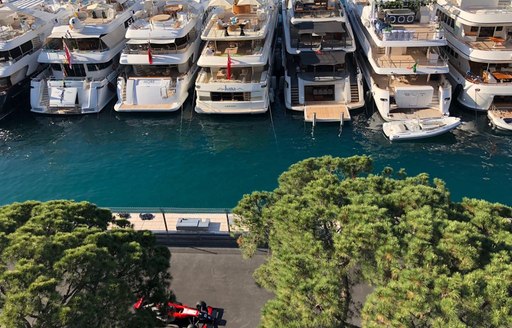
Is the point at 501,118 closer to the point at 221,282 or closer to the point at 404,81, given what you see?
the point at 404,81

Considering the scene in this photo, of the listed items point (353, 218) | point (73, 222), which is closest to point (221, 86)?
point (73, 222)

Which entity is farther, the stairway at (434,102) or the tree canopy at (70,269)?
the stairway at (434,102)

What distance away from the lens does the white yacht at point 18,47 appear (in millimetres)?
38812

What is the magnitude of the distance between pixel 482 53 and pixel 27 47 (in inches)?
1606

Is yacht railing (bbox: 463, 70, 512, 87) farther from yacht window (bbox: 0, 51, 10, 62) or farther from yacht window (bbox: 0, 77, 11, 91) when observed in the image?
yacht window (bbox: 0, 51, 10, 62)

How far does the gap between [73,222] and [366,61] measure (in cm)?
3318

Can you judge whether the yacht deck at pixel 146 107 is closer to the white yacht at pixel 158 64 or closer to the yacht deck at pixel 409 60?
the white yacht at pixel 158 64

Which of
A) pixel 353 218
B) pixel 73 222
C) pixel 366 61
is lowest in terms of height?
pixel 366 61

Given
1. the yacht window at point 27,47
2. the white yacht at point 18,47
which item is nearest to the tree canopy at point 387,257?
the white yacht at point 18,47

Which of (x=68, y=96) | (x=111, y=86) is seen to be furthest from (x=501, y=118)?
(x=68, y=96)

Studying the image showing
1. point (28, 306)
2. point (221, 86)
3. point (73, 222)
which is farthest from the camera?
point (221, 86)

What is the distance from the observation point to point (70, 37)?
1544 inches

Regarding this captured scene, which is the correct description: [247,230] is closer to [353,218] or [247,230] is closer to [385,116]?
[353,218]

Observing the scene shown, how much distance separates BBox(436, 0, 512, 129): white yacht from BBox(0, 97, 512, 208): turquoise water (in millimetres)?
1673
